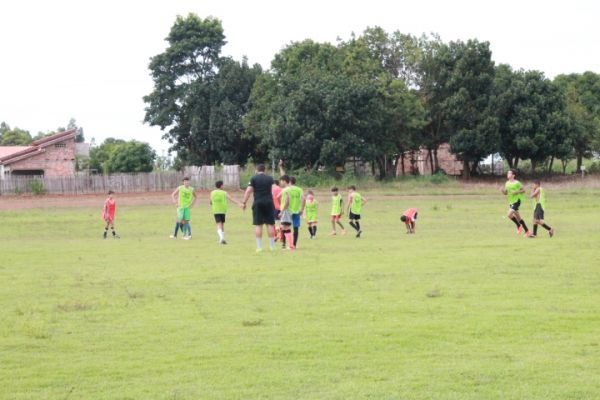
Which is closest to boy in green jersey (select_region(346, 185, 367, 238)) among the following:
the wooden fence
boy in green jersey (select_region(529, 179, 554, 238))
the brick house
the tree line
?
boy in green jersey (select_region(529, 179, 554, 238))

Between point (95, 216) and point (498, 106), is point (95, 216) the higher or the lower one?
the lower one

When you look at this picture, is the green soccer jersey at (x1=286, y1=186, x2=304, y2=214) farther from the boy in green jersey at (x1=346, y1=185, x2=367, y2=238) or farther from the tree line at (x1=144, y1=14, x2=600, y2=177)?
the tree line at (x1=144, y1=14, x2=600, y2=177)

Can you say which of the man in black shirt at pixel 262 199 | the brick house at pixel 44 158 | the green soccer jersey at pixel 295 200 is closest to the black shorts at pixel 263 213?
the man in black shirt at pixel 262 199

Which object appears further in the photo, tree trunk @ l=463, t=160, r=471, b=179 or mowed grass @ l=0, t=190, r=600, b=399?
tree trunk @ l=463, t=160, r=471, b=179

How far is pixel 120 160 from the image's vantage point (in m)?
83.3

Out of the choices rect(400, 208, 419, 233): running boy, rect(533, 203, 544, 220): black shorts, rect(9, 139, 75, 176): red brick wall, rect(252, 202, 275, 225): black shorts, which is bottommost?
rect(400, 208, 419, 233): running boy

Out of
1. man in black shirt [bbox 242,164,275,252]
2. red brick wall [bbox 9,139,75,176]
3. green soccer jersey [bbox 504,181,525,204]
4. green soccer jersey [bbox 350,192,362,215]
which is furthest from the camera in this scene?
red brick wall [bbox 9,139,75,176]

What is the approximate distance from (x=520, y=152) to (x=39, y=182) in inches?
1394

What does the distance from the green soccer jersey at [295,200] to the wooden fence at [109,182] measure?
141ft

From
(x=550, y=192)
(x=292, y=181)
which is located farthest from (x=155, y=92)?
(x=292, y=181)

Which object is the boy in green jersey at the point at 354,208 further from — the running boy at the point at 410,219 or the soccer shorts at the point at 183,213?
the soccer shorts at the point at 183,213

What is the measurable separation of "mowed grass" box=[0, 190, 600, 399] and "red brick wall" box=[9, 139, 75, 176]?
158 ft

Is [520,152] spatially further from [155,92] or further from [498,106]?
[155,92]

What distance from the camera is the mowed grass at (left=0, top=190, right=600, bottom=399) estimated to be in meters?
8.45
